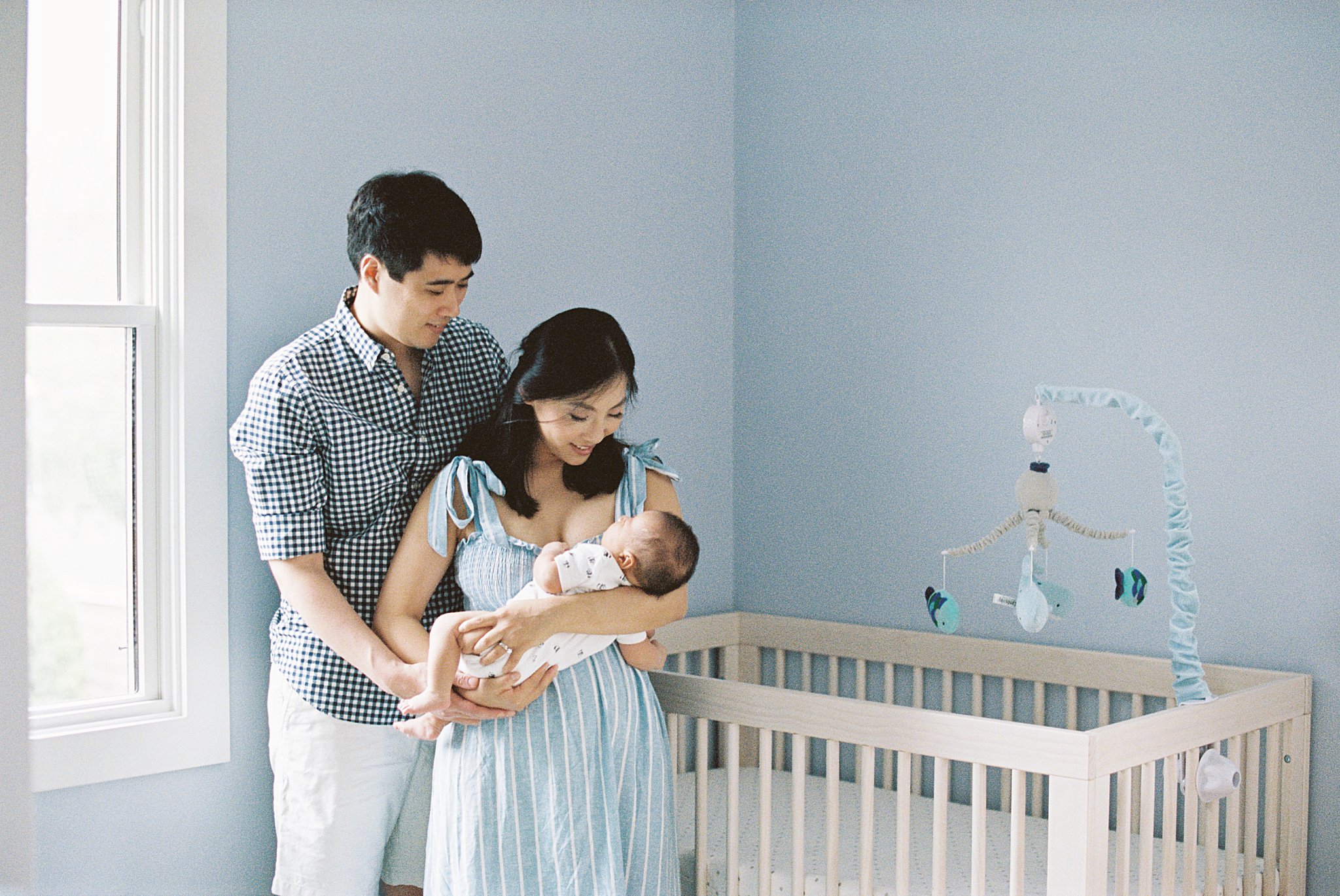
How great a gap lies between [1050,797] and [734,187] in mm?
1628

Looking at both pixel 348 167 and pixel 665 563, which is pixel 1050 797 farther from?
pixel 348 167

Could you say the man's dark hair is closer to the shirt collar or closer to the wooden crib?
the shirt collar

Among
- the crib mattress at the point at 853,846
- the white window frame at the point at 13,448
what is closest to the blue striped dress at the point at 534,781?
the crib mattress at the point at 853,846

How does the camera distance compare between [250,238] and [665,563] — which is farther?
[250,238]

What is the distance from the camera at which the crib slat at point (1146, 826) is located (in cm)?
155

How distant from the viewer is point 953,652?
2.30m

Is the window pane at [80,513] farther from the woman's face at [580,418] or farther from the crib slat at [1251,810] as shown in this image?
the crib slat at [1251,810]

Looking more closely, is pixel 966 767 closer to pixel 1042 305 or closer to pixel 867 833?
pixel 867 833

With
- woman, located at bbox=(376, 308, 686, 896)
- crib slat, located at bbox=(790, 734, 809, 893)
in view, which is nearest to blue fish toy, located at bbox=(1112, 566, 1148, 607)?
crib slat, located at bbox=(790, 734, 809, 893)

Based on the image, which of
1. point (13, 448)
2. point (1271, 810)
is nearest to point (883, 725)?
point (1271, 810)

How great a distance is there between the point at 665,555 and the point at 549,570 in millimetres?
142

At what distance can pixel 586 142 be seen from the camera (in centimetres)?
237

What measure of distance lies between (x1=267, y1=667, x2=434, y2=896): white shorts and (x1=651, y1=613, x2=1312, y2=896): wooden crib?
43cm

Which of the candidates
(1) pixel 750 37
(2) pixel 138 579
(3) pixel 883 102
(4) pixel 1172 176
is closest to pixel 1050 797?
(4) pixel 1172 176
